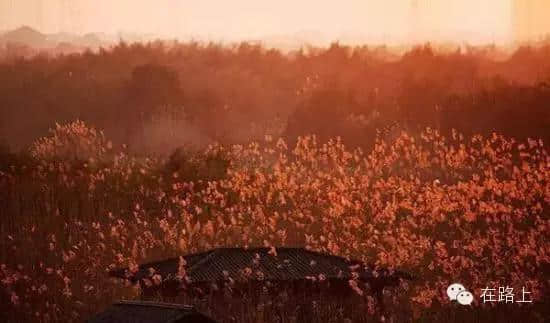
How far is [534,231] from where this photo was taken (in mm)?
7996

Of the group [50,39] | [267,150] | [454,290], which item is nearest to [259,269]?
[454,290]

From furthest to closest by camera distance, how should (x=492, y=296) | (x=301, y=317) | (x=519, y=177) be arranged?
(x=519, y=177)
(x=492, y=296)
(x=301, y=317)

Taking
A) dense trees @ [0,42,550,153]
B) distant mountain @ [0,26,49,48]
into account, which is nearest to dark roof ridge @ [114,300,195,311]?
dense trees @ [0,42,550,153]

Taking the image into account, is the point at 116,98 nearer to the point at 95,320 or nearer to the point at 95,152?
the point at 95,152

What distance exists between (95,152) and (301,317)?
256 centimetres

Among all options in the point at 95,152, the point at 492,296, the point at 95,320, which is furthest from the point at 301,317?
the point at 95,152

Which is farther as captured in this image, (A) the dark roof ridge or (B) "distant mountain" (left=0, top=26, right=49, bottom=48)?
(B) "distant mountain" (left=0, top=26, right=49, bottom=48)

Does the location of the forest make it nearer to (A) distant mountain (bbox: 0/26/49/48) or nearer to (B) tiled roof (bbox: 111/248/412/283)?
(A) distant mountain (bbox: 0/26/49/48)

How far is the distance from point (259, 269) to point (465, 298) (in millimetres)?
1748

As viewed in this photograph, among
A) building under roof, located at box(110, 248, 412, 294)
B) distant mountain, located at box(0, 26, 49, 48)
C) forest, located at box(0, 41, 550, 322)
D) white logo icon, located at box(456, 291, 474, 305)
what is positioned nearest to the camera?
building under roof, located at box(110, 248, 412, 294)

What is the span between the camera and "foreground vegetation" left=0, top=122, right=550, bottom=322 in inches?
311

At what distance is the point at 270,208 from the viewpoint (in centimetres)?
839

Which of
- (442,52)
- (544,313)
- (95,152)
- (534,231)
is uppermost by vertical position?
(442,52)

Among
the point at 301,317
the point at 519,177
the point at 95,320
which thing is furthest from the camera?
the point at 519,177
